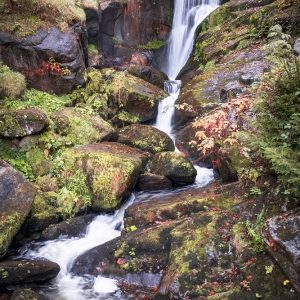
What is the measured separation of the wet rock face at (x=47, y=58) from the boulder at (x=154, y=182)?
14.5 feet

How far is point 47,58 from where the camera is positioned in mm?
11242

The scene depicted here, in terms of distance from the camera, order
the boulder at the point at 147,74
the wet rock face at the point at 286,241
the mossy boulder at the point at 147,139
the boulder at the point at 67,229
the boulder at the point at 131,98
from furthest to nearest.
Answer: the boulder at the point at 147,74 < the boulder at the point at 131,98 < the mossy boulder at the point at 147,139 < the boulder at the point at 67,229 < the wet rock face at the point at 286,241

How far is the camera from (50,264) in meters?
6.57

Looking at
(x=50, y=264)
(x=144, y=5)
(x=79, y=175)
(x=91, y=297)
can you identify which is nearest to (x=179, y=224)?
(x=91, y=297)

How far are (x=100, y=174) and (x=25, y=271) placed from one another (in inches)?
115

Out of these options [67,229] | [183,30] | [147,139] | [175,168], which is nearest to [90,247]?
[67,229]

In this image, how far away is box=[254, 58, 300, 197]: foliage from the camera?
4.63m

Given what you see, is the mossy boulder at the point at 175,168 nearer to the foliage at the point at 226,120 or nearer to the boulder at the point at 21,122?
the foliage at the point at 226,120

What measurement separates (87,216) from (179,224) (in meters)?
2.60

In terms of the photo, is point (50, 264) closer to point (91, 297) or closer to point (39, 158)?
point (91, 297)

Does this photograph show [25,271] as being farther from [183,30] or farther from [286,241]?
[183,30]

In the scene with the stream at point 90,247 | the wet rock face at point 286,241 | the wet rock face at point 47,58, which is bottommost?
the stream at point 90,247

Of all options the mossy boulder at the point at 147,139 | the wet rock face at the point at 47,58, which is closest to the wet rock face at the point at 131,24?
the wet rock face at the point at 47,58

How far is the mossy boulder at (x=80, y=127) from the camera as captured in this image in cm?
974
